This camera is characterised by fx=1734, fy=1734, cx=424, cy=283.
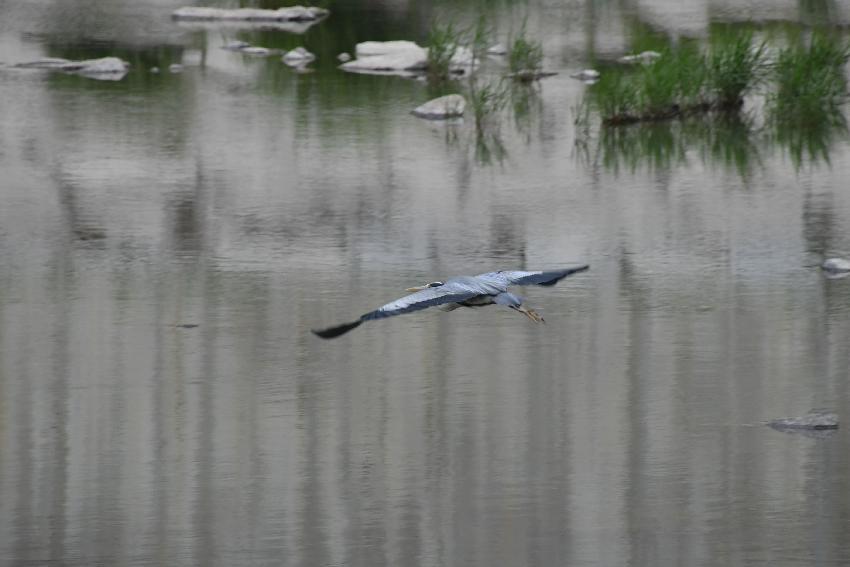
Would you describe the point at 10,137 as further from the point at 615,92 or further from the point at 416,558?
the point at 416,558

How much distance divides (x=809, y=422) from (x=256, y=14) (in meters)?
16.6

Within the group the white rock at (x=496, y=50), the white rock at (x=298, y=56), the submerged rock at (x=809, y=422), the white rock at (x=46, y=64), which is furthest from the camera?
the white rock at (x=496, y=50)

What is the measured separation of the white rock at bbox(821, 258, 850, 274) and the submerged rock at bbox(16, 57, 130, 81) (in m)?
9.93

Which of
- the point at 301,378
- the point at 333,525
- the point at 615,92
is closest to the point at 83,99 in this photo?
the point at 615,92

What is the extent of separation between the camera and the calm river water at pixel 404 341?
7.07 metres

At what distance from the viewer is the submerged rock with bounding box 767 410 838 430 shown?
8.09 metres

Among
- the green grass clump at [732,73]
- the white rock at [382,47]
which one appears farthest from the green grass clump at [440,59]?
the green grass clump at [732,73]

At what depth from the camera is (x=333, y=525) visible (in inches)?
275

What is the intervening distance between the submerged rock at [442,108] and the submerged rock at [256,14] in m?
7.08

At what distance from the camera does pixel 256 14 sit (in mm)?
23594

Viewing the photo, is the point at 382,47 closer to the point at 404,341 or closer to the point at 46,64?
the point at 46,64

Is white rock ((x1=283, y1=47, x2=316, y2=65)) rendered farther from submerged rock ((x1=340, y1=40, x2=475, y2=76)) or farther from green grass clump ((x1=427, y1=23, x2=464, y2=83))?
green grass clump ((x1=427, y1=23, x2=464, y2=83))

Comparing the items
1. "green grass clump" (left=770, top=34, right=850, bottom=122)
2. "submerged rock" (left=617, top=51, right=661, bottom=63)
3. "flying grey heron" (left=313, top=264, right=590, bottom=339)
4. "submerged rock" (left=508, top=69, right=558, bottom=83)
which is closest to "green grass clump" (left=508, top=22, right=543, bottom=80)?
"submerged rock" (left=508, top=69, right=558, bottom=83)

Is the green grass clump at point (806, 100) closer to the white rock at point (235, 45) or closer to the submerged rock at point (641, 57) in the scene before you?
the submerged rock at point (641, 57)
